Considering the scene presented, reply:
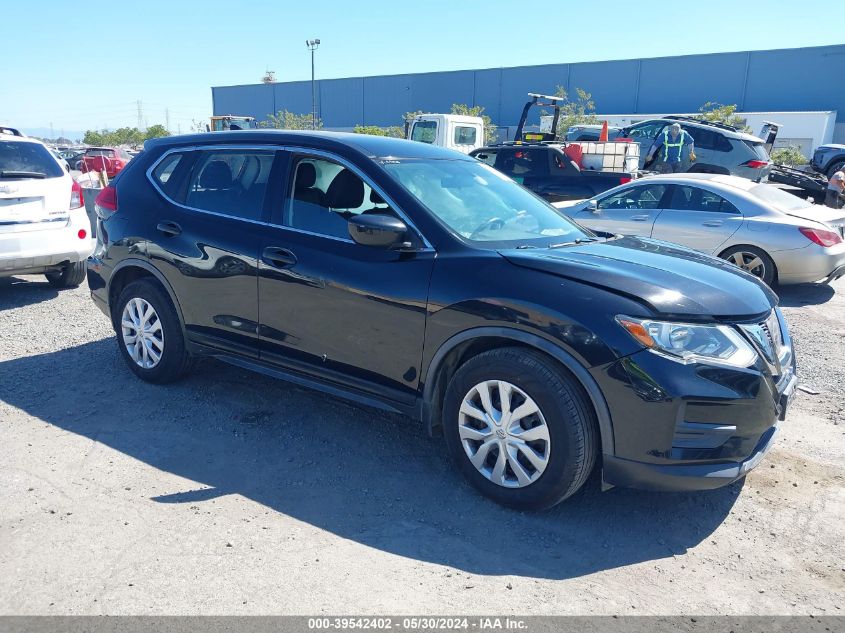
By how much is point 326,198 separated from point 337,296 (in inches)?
27.1

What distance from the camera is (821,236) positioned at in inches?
321

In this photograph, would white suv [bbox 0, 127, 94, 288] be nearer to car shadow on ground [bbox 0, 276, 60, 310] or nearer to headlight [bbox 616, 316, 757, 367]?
car shadow on ground [bbox 0, 276, 60, 310]

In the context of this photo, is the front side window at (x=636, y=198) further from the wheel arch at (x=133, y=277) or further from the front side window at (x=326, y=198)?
the wheel arch at (x=133, y=277)

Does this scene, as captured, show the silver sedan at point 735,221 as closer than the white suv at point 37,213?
No

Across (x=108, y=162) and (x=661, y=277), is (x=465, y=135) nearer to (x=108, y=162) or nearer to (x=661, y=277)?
(x=108, y=162)

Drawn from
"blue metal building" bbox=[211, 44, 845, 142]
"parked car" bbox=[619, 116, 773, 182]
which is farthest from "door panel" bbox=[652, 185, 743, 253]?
"blue metal building" bbox=[211, 44, 845, 142]

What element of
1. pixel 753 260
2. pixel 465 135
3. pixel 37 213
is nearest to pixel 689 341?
pixel 753 260

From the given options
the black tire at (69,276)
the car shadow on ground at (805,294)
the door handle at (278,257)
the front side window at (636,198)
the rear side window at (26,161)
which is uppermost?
the rear side window at (26,161)

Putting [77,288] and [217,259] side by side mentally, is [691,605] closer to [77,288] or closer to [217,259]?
[217,259]

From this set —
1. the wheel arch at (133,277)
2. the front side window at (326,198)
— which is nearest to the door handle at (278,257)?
the front side window at (326,198)

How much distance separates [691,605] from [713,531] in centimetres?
68

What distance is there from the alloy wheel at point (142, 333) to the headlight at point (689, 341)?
11.1ft

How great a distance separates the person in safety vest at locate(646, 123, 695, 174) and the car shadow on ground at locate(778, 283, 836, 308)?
260 inches

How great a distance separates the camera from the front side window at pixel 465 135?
65.4 ft
